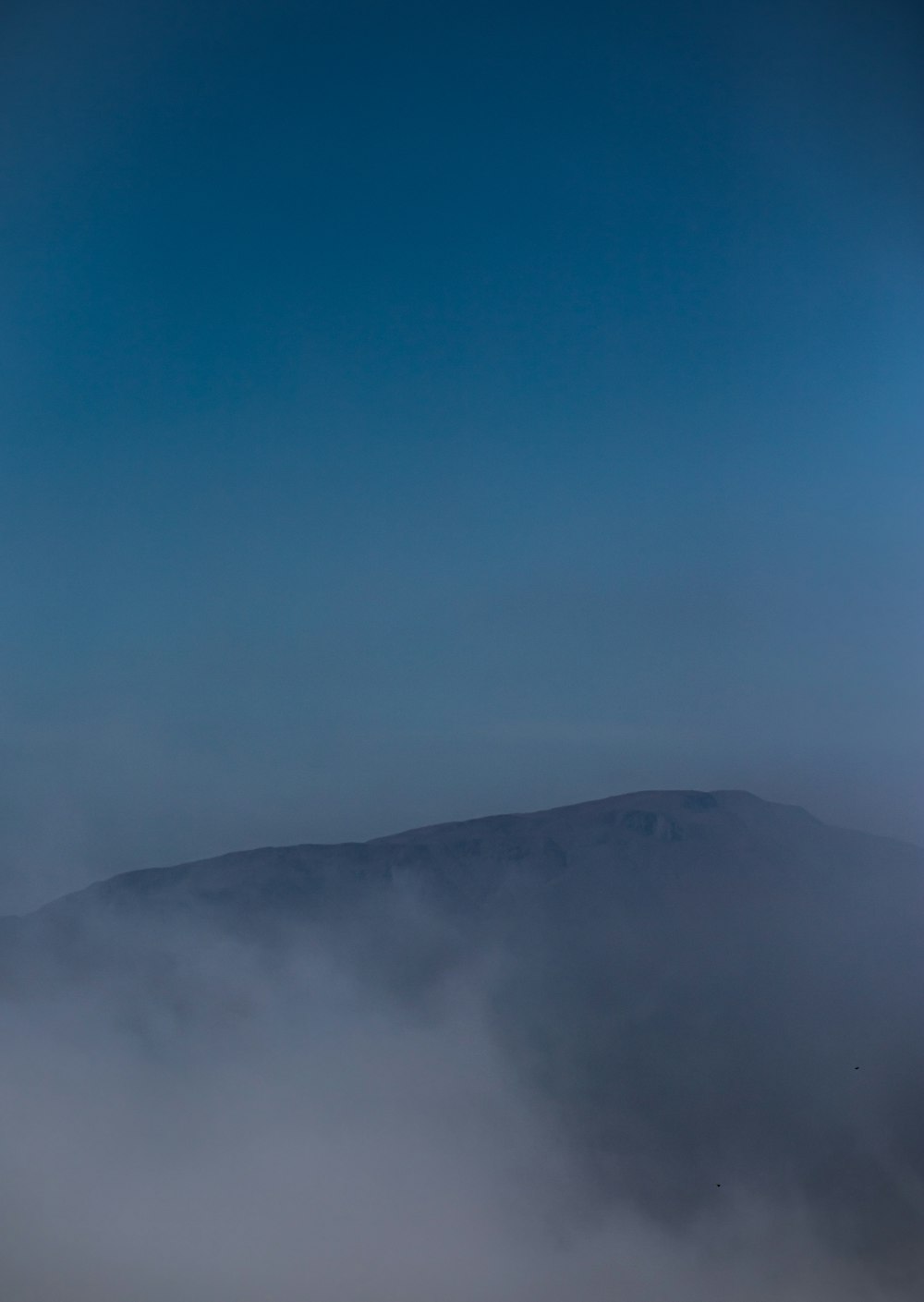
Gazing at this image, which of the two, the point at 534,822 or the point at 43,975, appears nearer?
the point at 43,975

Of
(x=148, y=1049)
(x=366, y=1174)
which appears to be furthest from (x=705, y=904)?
(x=148, y=1049)

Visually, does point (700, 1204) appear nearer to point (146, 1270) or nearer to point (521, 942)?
point (521, 942)

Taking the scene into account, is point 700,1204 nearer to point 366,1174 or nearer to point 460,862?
point 366,1174

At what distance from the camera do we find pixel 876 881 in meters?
6.07

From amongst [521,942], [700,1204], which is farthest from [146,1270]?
[700,1204]

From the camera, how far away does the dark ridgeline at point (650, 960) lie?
6027 millimetres

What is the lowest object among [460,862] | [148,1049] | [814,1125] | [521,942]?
[814,1125]

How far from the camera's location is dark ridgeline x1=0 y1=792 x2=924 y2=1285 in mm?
6027

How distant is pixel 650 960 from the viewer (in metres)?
6.85

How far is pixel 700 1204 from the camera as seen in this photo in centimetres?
645

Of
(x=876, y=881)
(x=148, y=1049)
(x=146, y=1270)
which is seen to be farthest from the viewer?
(x=148, y=1049)

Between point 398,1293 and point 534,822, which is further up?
point 534,822

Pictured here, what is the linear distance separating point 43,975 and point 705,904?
3987 millimetres

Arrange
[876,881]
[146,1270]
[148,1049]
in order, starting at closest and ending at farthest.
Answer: [146,1270], [876,881], [148,1049]
